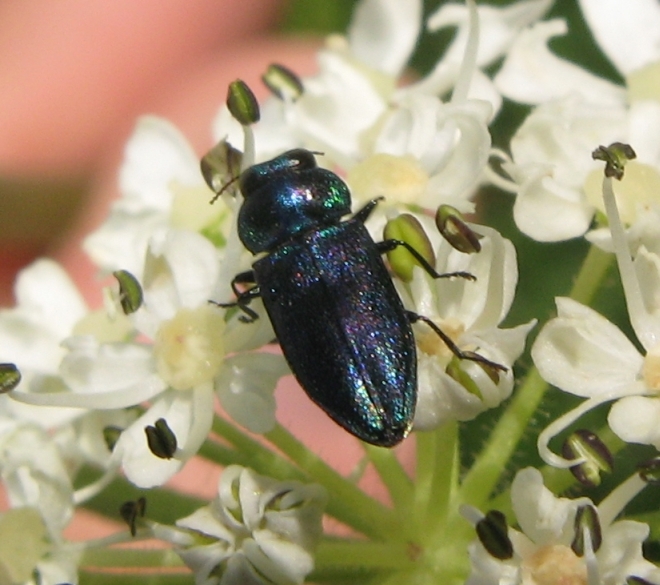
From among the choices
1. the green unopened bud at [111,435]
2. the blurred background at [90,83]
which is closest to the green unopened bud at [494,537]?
the green unopened bud at [111,435]

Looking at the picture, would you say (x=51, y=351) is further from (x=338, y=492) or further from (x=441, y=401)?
(x=441, y=401)

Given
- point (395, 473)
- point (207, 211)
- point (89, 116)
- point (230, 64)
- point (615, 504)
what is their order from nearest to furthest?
point (615, 504), point (395, 473), point (207, 211), point (230, 64), point (89, 116)

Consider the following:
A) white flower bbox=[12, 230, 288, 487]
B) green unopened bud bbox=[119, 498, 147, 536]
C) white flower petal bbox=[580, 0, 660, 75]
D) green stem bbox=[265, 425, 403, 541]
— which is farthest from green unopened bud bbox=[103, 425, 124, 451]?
white flower petal bbox=[580, 0, 660, 75]

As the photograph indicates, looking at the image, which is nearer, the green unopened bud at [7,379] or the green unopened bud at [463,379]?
the green unopened bud at [463,379]

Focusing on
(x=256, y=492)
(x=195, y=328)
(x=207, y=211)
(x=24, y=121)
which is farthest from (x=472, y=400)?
(x=24, y=121)

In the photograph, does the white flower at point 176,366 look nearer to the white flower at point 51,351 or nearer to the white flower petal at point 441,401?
the white flower at point 51,351

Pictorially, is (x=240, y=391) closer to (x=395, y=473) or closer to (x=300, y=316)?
(x=300, y=316)
